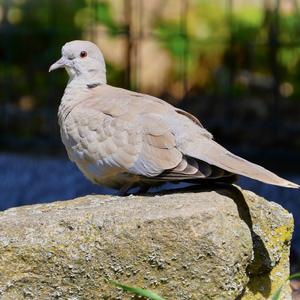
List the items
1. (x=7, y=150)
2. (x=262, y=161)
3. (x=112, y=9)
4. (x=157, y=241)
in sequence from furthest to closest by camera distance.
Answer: (x=112, y=9), (x=7, y=150), (x=262, y=161), (x=157, y=241)

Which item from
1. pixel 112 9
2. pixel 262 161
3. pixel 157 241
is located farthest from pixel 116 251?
pixel 112 9

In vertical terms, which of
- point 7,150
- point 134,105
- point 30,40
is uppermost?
point 134,105

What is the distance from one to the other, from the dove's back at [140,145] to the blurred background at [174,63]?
319 cm

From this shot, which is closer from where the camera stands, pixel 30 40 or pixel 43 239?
pixel 43 239

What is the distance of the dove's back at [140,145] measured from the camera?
4684mm

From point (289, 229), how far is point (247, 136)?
4407 millimetres

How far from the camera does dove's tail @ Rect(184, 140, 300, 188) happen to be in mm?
4516

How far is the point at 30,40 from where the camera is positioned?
33.3 feet

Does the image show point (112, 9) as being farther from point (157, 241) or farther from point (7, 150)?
point (157, 241)

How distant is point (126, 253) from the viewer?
13.8 feet

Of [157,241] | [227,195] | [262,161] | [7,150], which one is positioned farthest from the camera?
[7,150]

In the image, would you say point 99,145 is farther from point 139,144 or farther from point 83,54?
point 83,54

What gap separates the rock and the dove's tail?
0.29 meters

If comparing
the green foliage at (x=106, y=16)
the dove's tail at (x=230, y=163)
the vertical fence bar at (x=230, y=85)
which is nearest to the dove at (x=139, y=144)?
the dove's tail at (x=230, y=163)
